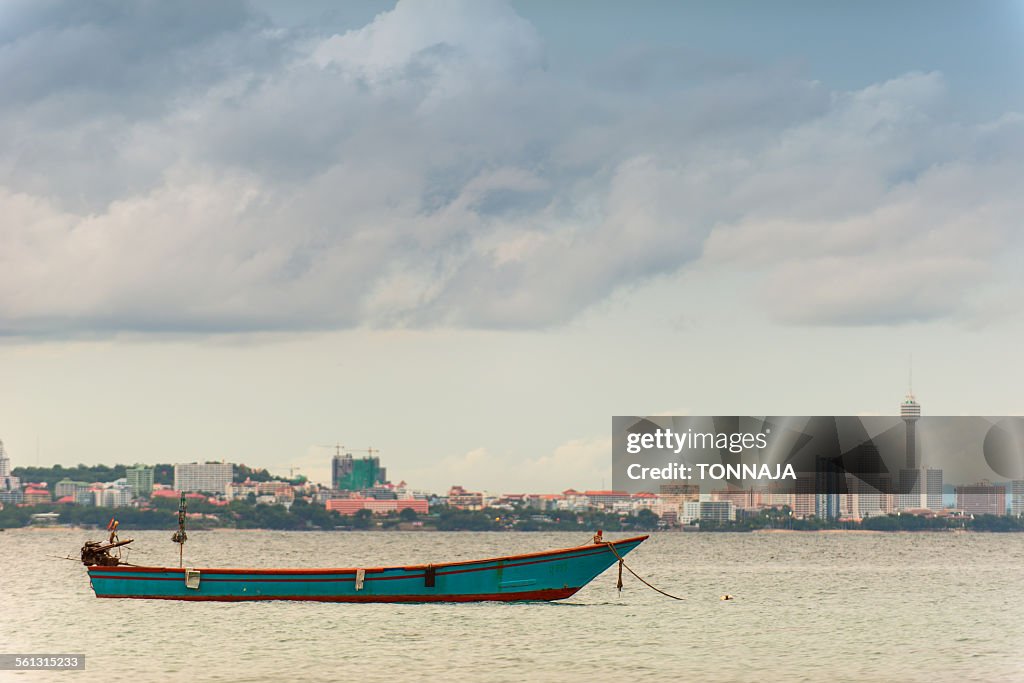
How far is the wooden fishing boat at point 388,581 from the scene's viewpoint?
164 ft

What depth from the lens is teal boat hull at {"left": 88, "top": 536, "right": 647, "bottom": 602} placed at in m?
50.1

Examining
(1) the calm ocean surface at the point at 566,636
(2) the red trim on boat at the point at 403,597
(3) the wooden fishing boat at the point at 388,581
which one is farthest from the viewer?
(2) the red trim on boat at the point at 403,597

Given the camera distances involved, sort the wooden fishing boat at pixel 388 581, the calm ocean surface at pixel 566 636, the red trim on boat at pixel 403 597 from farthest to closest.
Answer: the red trim on boat at pixel 403 597 → the wooden fishing boat at pixel 388 581 → the calm ocean surface at pixel 566 636

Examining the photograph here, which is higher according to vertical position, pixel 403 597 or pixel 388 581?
pixel 388 581

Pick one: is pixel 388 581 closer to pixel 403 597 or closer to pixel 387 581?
pixel 387 581

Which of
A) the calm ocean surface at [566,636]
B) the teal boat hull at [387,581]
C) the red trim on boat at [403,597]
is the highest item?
the teal boat hull at [387,581]

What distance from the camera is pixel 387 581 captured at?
5038cm

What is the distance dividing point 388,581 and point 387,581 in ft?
0.15

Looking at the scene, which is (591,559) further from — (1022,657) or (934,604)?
(934,604)

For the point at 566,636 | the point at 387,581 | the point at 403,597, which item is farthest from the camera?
the point at 403,597

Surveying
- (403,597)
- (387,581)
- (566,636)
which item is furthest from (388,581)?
(566,636)

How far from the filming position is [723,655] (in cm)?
4138

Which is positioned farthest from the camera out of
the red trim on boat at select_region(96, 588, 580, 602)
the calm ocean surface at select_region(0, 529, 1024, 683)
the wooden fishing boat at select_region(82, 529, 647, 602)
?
the red trim on boat at select_region(96, 588, 580, 602)

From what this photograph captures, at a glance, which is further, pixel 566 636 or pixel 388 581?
pixel 388 581
